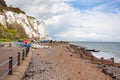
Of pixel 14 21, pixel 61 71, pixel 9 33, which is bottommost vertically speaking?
pixel 61 71

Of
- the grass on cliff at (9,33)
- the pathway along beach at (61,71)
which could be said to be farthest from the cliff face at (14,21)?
the pathway along beach at (61,71)

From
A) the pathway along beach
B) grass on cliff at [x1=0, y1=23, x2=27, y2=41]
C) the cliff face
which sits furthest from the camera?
the cliff face

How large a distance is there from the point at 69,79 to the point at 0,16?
212 feet

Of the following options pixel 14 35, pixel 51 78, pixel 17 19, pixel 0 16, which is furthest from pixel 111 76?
pixel 17 19

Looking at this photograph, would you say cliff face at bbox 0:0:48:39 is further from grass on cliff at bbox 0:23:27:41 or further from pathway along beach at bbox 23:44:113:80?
pathway along beach at bbox 23:44:113:80

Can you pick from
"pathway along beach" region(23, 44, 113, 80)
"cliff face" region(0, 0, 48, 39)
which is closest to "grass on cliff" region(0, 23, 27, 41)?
"cliff face" region(0, 0, 48, 39)

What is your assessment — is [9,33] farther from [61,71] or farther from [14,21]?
[61,71]

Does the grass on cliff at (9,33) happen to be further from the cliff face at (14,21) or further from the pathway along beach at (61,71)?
the pathway along beach at (61,71)

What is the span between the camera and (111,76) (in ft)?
55.9

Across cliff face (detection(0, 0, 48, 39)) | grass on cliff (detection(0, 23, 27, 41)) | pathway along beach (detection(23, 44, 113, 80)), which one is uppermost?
cliff face (detection(0, 0, 48, 39))

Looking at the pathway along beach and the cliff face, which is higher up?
the cliff face

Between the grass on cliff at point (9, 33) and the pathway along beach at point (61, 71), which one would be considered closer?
the pathway along beach at point (61, 71)

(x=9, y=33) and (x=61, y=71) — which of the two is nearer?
(x=61, y=71)

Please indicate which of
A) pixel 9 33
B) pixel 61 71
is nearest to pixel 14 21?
pixel 9 33
